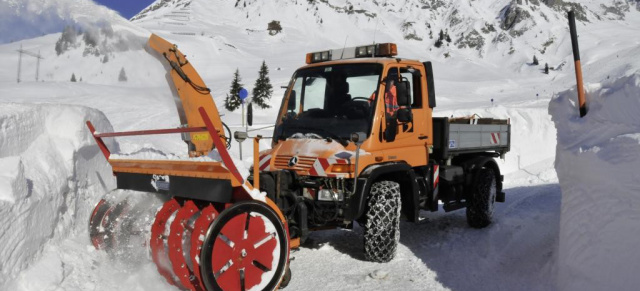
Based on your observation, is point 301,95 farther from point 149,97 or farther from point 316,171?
point 149,97

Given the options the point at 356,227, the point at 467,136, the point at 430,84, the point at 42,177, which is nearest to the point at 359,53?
the point at 430,84

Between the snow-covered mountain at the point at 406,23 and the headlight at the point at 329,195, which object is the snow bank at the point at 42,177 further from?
the snow-covered mountain at the point at 406,23

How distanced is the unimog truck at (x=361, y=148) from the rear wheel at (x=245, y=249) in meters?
0.75

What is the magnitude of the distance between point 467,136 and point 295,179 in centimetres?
308

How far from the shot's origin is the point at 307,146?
5.64 m

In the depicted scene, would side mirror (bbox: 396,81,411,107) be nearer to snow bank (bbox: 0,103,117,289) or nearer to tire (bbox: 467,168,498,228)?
tire (bbox: 467,168,498,228)

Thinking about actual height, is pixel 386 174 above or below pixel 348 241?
above

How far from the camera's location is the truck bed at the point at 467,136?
6730 mm

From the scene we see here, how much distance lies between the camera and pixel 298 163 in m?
5.54

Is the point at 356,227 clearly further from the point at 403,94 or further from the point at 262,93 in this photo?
the point at 262,93

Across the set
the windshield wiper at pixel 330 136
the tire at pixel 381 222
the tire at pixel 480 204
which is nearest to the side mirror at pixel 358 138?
the windshield wiper at pixel 330 136

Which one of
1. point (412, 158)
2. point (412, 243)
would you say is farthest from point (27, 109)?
point (412, 243)

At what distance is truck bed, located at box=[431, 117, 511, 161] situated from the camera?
22.1 ft

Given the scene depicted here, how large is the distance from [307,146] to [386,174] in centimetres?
100
